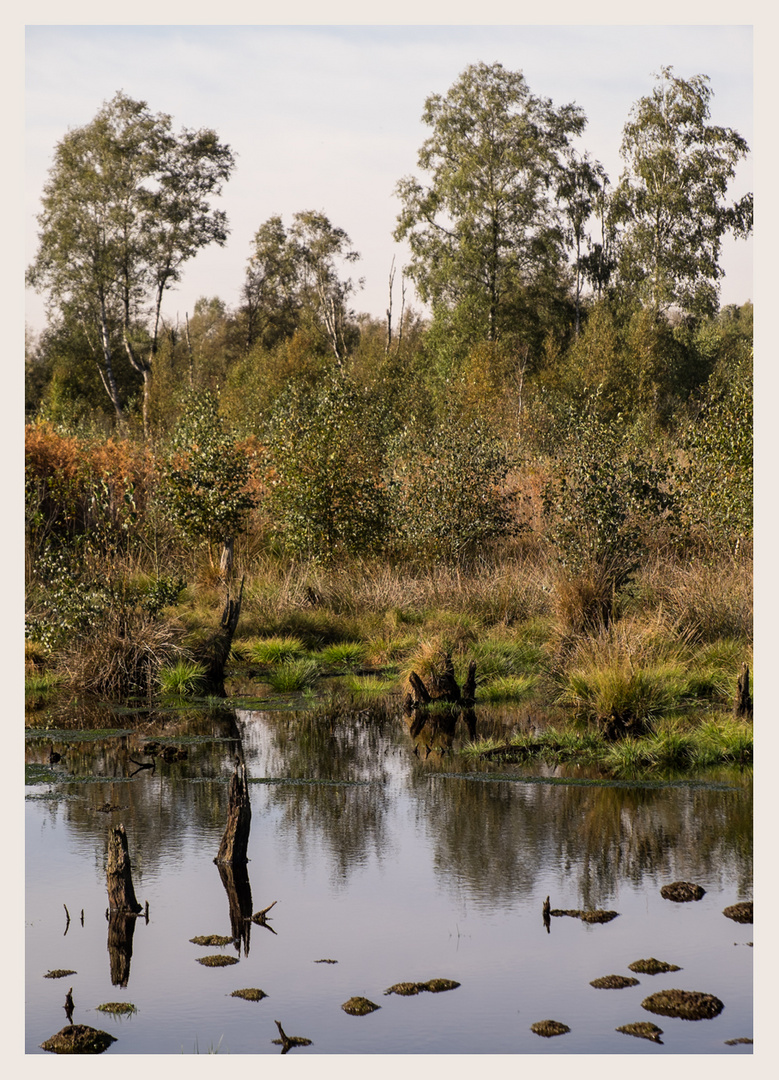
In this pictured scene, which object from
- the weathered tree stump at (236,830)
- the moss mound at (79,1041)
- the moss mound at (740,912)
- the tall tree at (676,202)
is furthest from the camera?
the tall tree at (676,202)

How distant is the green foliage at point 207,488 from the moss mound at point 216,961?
36.3 feet

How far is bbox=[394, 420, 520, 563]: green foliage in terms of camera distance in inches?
734

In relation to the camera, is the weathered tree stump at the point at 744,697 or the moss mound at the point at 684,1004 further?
the weathered tree stump at the point at 744,697

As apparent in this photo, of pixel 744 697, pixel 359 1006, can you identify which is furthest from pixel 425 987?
pixel 744 697

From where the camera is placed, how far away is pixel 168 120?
118 feet

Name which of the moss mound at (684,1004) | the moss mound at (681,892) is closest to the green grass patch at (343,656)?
the moss mound at (681,892)

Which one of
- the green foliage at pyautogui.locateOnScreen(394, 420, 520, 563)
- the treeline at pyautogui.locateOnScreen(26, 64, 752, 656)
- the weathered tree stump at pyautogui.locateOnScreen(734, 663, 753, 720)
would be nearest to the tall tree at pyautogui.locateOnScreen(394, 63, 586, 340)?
the treeline at pyautogui.locateOnScreen(26, 64, 752, 656)

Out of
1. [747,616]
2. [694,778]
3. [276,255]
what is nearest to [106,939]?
[694,778]

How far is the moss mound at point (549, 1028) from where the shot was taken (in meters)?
4.98

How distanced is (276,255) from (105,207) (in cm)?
1260

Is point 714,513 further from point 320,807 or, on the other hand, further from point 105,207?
point 105,207

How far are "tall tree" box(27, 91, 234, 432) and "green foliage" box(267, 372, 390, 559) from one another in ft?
63.1

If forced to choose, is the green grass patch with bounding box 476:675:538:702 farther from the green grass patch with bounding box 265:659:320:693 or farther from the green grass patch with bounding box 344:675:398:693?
the green grass patch with bounding box 265:659:320:693

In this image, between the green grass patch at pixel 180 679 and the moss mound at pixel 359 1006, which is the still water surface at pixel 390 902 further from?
the green grass patch at pixel 180 679
